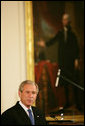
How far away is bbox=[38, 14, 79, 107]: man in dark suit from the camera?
772 cm

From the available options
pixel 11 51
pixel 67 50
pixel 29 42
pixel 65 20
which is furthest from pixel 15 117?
pixel 65 20

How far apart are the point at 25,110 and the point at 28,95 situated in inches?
8.1

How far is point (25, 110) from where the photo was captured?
4137mm

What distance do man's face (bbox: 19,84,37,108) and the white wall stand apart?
3.23 m

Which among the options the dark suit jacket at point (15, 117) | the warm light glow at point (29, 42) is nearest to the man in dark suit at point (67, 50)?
the warm light glow at point (29, 42)

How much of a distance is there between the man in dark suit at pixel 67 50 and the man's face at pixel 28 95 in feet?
11.7

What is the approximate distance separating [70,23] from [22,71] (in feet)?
5.64

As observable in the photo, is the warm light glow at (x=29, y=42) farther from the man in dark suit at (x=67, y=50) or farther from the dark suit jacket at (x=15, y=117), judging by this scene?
the dark suit jacket at (x=15, y=117)

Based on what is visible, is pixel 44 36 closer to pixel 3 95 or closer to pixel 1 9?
pixel 1 9

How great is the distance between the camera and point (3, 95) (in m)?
7.31

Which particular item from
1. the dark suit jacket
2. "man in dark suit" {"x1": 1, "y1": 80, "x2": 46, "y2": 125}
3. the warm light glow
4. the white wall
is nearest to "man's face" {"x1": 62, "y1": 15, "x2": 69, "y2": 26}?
the warm light glow

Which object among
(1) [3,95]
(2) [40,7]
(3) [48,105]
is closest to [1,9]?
(2) [40,7]

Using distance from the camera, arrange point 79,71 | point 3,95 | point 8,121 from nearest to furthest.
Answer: point 8,121
point 3,95
point 79,71

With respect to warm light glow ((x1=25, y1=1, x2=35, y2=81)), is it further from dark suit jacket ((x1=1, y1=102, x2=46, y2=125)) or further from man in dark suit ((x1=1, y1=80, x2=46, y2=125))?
dark suit jacket ((x1=1, y1=102, x2=46, y2=125))
